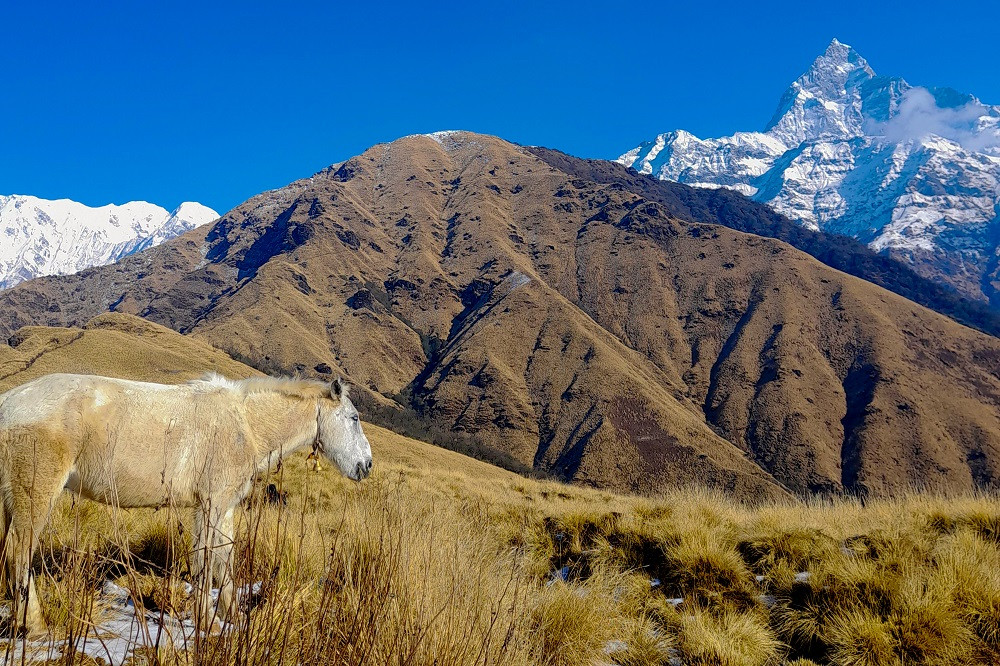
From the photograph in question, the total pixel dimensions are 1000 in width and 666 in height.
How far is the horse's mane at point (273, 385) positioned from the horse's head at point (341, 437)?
12cm

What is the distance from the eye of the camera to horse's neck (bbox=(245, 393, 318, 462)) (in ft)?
21.2

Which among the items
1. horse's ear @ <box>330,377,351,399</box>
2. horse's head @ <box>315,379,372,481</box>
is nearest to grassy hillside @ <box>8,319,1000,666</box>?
horse's head @ <box>315,379,372,481</box>

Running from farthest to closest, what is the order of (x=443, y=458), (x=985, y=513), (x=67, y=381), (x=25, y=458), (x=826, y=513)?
(x=443, y=458) < (x=826, y=513) < (x=985, y=513) < (x=67, y=381) < (x=25, y=458)

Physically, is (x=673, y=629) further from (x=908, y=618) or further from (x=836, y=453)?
(x=836, y=453)

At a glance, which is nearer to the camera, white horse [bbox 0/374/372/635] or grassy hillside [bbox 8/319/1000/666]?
grassy hillside [bbox 8/319/1000/666]

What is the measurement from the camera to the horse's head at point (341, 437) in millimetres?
7363

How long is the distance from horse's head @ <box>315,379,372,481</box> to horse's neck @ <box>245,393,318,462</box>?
0.15m

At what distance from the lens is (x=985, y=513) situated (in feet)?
25.2

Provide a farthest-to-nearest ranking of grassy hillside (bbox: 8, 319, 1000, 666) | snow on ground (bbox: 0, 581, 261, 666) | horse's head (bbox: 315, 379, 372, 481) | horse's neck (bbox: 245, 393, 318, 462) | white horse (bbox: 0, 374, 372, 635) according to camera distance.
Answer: horse's head (bbox: 315, 379, 372, 481) → horse's neck (bbox: 245, 393, 318, 462) → white horse (bbox: 0, 374, 372, 635) → snow on ground (bbox: 0, 581, 261, 666) → grassy hillside (bbox: 8, 319, 1000, 666)

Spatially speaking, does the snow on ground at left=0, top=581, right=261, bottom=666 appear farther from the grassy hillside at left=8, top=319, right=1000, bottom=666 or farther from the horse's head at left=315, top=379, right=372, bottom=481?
the horse's head at left=315, top=379, right=372, bottom=481

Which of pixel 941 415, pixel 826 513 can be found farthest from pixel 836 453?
pixel 826 513

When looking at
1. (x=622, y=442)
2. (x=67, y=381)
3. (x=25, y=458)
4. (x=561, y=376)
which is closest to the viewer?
(x=25, y=458)

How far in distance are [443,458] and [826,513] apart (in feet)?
269

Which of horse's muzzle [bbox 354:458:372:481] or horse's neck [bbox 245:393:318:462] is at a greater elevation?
horse's neck [bbox 245:393:318:462]
